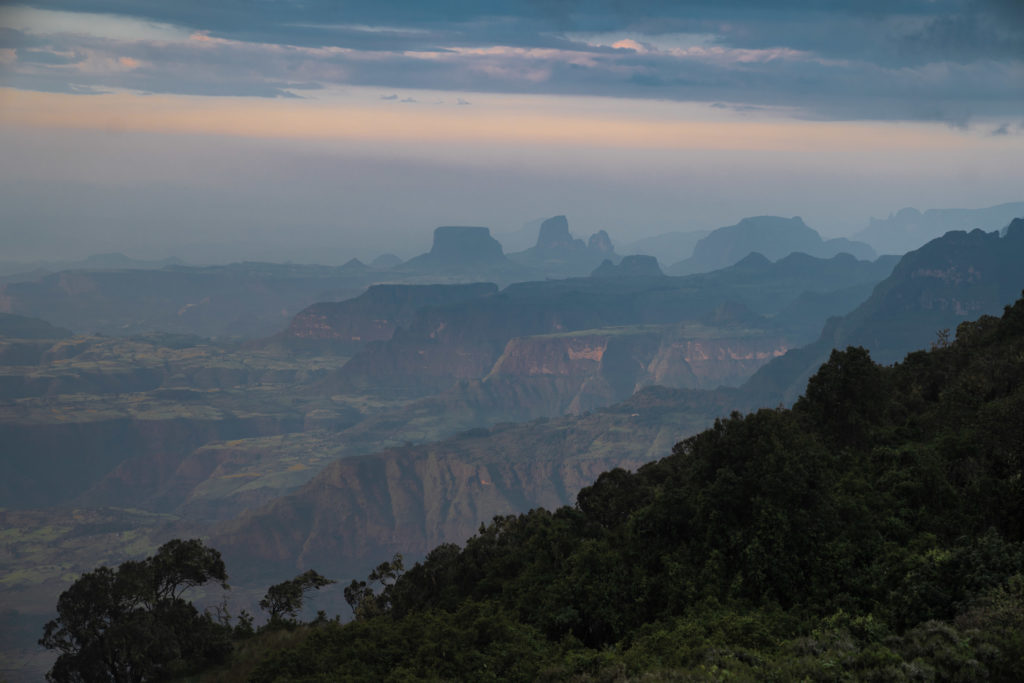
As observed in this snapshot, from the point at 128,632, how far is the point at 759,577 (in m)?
27.3

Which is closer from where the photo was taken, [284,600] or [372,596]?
[372,596]

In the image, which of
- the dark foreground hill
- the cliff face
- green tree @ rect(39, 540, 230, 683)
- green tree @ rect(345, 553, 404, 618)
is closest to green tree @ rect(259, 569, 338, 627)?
green tree @ rect(345, 553, 404, 618)

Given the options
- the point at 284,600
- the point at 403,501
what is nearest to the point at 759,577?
the point at 284,600

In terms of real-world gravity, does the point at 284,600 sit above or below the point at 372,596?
below

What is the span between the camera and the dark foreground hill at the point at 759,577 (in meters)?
22.7

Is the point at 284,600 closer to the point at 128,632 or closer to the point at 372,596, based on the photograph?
the point at 372,596

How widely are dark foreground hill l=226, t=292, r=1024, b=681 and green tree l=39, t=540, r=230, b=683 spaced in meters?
2.80

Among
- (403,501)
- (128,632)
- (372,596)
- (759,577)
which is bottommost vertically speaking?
(403,501)

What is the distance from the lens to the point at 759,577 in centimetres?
3011

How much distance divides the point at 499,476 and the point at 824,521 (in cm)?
15846

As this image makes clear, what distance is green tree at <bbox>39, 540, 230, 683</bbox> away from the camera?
37000 millimetres

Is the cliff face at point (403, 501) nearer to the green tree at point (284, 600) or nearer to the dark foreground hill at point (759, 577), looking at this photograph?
the green tree at point (284, 600)

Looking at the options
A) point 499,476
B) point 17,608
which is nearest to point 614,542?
point 17,608

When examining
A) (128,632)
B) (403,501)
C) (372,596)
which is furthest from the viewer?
(403,501)
